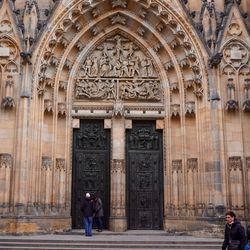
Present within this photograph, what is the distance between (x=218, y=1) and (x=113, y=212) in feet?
29.9

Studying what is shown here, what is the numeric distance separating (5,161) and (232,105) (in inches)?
323

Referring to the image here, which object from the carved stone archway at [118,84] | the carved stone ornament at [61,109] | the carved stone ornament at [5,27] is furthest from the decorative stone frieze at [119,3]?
the carved stone ornament at [61,109]

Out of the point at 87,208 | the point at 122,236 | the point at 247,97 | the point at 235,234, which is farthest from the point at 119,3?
the point at 235,234

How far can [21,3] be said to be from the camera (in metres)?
16.1

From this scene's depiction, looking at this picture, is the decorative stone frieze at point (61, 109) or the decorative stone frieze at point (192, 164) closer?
the decorative stone frieze at point (192, 164)

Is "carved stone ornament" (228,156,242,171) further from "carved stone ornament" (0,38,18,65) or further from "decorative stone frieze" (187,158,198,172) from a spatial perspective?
"carved stone ornament" (0,38,18,65)

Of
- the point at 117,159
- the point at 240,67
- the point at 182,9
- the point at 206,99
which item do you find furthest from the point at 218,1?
the point at 117,159

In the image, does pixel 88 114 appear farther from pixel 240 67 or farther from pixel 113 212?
pixel 240 67

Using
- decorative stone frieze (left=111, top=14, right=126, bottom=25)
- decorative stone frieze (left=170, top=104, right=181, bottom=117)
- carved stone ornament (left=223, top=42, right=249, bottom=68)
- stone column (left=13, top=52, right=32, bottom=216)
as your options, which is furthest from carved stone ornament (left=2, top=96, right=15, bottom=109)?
carved stone ornament (left=223, top=42, right=249, bottom=68)

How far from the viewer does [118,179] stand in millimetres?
15969

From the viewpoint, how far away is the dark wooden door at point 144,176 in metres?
16.2

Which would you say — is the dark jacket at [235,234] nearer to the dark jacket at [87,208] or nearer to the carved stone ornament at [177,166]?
the dark jacket at [87,208]

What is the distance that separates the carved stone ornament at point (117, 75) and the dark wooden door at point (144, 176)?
133cm

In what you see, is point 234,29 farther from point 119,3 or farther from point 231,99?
point 119,3
